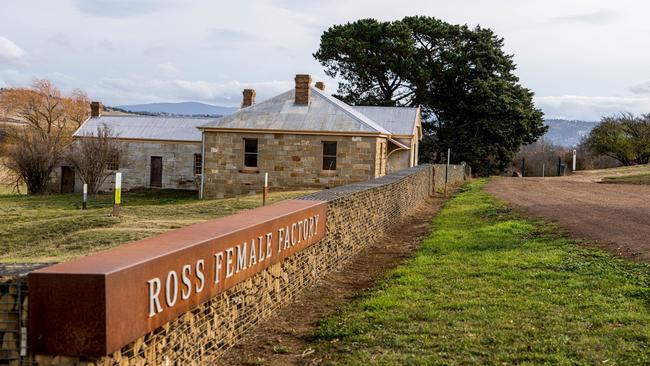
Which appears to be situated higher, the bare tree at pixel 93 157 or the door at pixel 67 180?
the bare tree at pixel 93 157

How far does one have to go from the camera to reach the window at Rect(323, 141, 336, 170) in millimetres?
29281

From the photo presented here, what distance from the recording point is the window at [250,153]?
29719 millimetres

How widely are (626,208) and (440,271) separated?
412 inches

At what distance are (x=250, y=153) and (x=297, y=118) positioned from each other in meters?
2.42

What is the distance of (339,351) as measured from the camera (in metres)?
6.21

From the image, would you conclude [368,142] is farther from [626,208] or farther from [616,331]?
[616,331]

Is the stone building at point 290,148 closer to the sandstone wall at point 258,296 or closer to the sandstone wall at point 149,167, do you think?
the sandstone wall at point 149,167

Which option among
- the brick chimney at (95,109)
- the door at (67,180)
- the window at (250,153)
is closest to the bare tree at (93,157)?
the door at (67,180)

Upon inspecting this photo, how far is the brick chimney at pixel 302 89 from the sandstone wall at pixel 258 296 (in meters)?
15.7

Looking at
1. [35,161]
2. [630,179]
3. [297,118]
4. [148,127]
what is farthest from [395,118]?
[35,161]

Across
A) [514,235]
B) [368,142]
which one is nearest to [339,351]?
[514,235]

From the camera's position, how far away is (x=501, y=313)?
7.20 metres

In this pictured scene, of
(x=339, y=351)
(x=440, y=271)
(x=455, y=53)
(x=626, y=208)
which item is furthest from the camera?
(x=455, y=53)

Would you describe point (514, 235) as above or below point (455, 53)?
below
